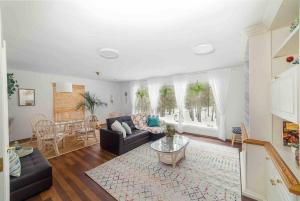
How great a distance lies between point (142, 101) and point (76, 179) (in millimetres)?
4757

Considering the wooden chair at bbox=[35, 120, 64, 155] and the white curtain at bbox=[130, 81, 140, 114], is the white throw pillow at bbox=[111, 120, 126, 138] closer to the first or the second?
the wooden chair at bbox=[35, 120, 64, 155]

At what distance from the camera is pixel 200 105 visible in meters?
4.89

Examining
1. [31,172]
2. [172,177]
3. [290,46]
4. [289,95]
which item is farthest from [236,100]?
[31,172]

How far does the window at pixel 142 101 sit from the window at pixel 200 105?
6.75 feet

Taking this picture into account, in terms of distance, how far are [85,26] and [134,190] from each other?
2.45 metres

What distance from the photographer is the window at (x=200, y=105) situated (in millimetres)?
4680

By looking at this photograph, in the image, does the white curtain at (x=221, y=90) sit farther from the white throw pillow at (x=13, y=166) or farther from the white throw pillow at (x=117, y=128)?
the white throw pillow at (x=13, y=166)

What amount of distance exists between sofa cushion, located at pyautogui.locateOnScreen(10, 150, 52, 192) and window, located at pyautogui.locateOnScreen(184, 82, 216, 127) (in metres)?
4.47

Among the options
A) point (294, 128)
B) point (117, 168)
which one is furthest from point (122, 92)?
point (294, 128)

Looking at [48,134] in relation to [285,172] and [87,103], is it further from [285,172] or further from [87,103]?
[285,172]

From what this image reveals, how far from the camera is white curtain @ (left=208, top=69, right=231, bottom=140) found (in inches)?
162

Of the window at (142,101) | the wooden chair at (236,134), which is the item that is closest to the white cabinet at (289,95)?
the wooden chair at (236,134)

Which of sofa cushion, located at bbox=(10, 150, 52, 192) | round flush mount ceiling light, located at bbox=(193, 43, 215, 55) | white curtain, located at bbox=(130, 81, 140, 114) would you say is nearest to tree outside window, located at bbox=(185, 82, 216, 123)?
round flush mount ceiling light, located at bbox=(193, 43, 215, 55)

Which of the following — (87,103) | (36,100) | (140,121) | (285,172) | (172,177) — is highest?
(36,100)
